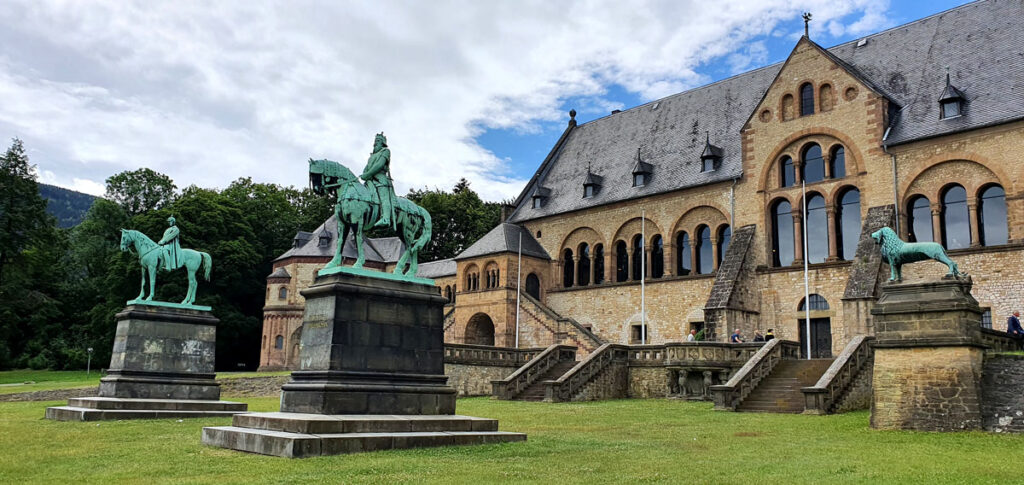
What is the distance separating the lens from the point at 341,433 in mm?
11328

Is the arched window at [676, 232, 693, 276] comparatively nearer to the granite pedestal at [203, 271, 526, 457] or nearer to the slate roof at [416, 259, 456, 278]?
the slate roof at [416, 259, 456, 278]

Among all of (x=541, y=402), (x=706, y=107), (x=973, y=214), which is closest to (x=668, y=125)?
(x=706, y=107)

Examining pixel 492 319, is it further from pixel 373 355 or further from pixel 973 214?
pixel 373 355

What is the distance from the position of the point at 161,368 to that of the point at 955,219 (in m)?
28.0

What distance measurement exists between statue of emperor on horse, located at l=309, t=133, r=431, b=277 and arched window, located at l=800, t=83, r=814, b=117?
965 inches

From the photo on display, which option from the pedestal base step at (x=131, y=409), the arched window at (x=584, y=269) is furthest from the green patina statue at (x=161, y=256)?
the arched window at (x=584, y=269)

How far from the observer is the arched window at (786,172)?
3481cm

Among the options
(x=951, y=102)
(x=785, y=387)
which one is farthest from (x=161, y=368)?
(x=951, y=102)

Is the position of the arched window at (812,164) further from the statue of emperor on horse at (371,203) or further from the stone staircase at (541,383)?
the statue of emperor on horse at (371,203)

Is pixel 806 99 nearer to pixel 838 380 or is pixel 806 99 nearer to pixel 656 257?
pixel 656 257

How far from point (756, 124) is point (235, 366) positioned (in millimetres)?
47433

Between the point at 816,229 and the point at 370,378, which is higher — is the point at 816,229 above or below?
above

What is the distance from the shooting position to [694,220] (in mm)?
38625

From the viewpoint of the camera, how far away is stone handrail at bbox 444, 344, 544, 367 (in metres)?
32.8
